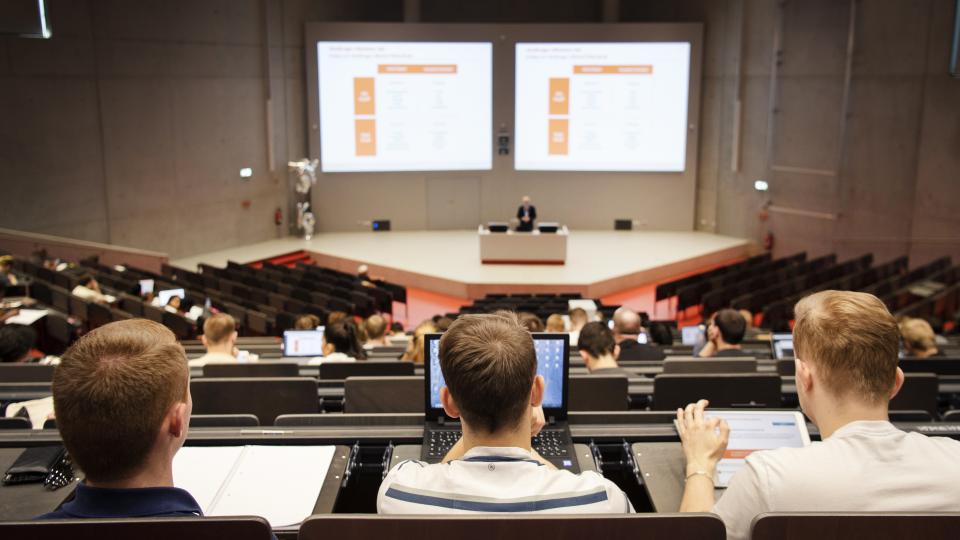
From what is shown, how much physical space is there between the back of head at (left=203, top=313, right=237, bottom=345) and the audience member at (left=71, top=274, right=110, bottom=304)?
408 centimetres

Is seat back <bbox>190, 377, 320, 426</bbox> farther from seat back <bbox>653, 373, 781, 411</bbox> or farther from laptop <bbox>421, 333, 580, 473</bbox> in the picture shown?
seat back <bbox>653, 373, 781, 411</bbox>

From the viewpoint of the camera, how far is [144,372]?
1750 millimetres

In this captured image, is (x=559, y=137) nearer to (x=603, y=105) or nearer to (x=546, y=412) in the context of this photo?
(x=603, y=105)

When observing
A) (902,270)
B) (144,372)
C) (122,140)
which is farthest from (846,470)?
(122,140)

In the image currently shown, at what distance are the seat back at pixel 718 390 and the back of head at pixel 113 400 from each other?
101 inches

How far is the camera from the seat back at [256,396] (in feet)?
13.1

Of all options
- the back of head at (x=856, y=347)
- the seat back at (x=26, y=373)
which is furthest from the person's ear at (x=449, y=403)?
the seat back at (x=26, y=373)

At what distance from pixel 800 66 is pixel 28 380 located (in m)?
14.1

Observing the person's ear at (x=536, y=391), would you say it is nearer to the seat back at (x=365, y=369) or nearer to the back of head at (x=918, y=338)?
the seat back at (x=365, y=369)

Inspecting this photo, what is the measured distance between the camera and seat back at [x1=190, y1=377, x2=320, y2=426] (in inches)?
157

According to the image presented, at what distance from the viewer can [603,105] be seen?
55.7 ft

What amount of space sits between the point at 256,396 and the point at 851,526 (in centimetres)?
294

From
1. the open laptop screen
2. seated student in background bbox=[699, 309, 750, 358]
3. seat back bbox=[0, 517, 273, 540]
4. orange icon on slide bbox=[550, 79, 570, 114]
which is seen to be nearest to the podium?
orange icon on slide bbox=[550, 79, 570, 114]

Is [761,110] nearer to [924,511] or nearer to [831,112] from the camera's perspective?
[831,112]
